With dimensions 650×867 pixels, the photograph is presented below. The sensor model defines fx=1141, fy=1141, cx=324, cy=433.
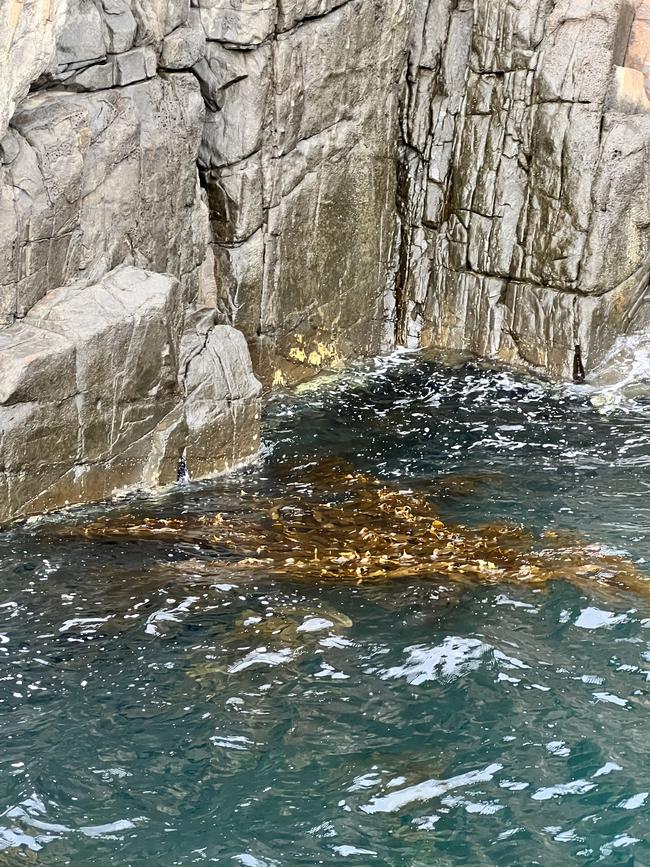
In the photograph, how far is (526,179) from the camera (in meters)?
12.2

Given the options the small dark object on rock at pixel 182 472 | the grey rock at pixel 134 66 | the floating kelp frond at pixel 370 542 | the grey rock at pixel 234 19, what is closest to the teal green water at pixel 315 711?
the floating kelp frond at pixel 370 542

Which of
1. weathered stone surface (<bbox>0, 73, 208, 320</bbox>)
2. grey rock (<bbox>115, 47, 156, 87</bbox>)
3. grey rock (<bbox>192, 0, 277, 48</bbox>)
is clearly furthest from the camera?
grey rock (<bbox>192, 0, 277, 48</bbox>)

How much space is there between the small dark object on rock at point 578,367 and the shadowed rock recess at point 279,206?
0.23ft

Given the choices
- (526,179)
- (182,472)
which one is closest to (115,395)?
(182,472)

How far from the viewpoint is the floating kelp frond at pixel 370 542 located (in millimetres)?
7660

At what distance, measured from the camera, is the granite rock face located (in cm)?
1162

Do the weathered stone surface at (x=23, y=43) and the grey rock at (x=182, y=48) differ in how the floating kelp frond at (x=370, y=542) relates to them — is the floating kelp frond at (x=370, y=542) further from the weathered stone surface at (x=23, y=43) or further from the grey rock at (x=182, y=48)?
the grey rock at (x=182, y=48)

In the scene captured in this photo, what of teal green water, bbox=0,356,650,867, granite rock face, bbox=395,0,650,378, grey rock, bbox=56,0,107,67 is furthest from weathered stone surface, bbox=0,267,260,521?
granite rock face, bbox=395,0,650,378

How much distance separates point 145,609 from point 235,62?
5.69 meters

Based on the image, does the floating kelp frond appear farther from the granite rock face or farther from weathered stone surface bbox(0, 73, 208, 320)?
the granite rock face

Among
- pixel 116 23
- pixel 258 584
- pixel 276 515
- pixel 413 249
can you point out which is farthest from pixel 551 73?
pixel 258 584

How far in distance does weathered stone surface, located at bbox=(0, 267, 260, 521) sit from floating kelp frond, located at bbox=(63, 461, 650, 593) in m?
0.63

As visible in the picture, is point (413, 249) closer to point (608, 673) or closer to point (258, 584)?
point (258, 584)

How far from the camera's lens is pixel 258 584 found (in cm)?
750
